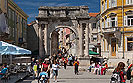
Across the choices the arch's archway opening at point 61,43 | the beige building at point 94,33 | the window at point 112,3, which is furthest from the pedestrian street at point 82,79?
the beige building at point 94,33

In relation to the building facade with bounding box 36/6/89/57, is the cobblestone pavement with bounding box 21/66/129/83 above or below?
below

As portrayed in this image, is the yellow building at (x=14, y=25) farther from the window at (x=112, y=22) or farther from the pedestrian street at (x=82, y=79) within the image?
the pedestrian street at (x=82, y=79)

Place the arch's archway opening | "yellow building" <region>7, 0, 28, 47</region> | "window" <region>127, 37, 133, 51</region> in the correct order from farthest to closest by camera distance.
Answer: "yellow building" <region>7, 0, 28, 47</region>, the arch's archway opening, "window" <region>127, 37, 133, 51</region>

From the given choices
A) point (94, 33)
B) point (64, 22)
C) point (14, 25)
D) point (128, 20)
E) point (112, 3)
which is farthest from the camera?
point (94, 33)

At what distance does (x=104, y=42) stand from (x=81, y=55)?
912cm

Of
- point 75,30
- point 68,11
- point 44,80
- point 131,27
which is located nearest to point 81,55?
point 75,30

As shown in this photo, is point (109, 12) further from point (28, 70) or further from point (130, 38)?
point (28, 70)

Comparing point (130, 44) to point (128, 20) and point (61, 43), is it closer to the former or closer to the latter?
point (128, 20)

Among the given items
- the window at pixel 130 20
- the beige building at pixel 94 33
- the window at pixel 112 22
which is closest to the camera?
the window at pixel 130 20

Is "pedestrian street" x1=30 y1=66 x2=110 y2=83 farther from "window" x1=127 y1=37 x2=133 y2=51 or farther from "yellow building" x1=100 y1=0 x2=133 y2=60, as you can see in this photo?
"window" x1=127 y1=37 x2=133 y2=51

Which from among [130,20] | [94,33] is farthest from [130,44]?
[94,33]

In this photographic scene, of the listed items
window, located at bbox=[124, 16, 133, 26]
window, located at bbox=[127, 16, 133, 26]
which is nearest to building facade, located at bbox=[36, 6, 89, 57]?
window, located at bbox=[124, 16, 133, 26]

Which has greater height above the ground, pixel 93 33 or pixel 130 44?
pixel 93 33

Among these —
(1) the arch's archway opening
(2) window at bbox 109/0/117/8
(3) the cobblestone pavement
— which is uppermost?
(2) window at bbox 109/0/117/8
